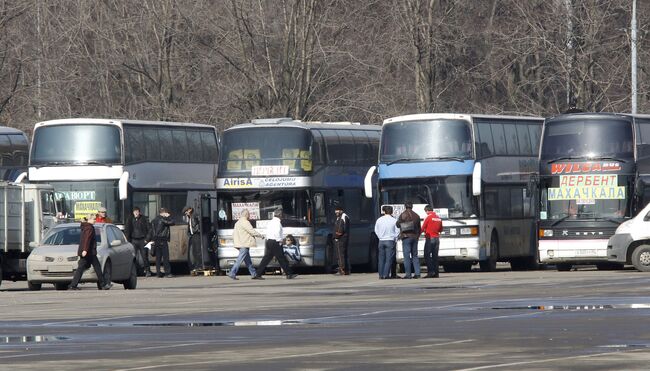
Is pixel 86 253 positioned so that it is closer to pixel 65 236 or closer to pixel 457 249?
pixel 65 236

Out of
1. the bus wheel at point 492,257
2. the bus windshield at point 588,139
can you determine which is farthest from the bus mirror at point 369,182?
the bus windshield at point 588,139

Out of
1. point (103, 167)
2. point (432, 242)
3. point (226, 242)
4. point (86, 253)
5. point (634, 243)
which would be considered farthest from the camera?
point (226, 242)

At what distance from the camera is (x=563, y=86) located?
56719mm

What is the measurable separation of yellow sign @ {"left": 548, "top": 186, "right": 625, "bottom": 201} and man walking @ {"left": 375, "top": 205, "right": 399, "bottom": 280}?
5800mm

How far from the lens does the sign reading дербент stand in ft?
136

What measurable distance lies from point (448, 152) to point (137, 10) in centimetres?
1738

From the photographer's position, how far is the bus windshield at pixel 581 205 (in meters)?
41.5

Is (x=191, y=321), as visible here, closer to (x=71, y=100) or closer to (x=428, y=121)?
(x=428, y=121)

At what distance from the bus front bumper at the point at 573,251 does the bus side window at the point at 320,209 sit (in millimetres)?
5231

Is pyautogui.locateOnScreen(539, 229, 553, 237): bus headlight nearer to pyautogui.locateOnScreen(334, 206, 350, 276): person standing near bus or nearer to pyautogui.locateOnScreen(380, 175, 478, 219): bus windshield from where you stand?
pyautogui.locateOnScreen(380, 175, 478, 219): bus windshield

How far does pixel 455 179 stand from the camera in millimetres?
42188

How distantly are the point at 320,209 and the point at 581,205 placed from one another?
6142mm

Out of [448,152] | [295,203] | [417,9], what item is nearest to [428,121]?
[448,152]

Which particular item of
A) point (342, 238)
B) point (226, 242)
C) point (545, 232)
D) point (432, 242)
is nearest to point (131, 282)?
point (432, 242)
